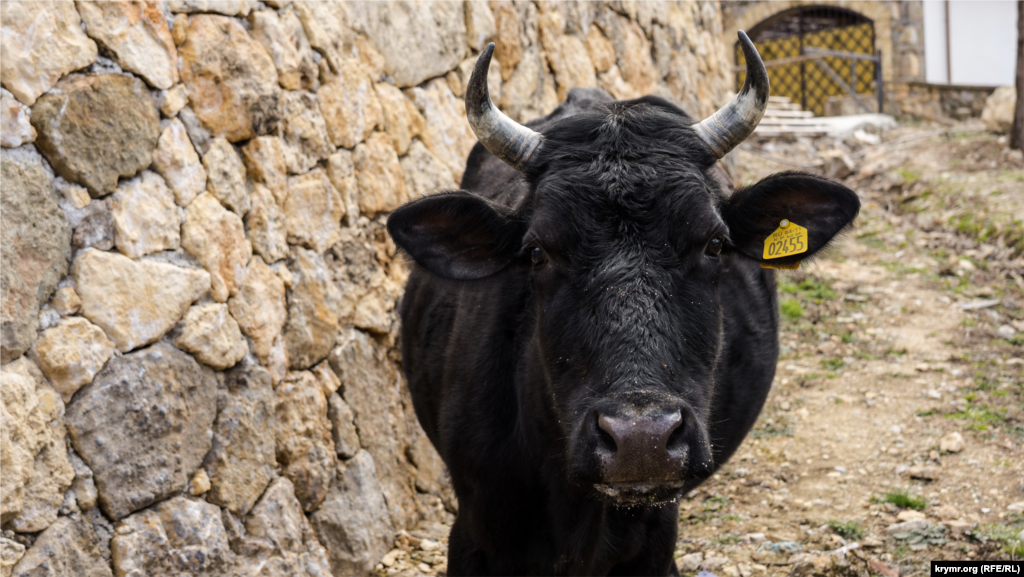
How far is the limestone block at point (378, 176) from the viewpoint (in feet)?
16.1

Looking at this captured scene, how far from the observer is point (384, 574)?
175 inches

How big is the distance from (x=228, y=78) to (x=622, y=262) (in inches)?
88.7

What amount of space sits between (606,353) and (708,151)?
39.1 inches

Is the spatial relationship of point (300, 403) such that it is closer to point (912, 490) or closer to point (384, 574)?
point (384, 574)

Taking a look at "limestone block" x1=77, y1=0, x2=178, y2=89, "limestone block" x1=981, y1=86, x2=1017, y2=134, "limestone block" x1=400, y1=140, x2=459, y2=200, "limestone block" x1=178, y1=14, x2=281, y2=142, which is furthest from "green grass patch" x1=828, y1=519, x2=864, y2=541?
"limestone block" x1=981, y1=86, x2=1017, y2=134

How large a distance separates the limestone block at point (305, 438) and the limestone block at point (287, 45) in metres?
1.51

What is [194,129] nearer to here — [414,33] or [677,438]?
[414,33]

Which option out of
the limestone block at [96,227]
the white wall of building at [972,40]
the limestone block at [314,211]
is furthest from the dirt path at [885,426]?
the white wall of building at [972,40]

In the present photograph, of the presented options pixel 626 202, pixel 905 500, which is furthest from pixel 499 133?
pixel 905 500

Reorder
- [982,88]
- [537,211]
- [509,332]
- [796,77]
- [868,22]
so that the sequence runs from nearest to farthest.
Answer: [537,211] < [509,332] < [982,88] < [868,22] < [796,77]

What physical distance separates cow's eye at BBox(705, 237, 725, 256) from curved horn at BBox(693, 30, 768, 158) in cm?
40

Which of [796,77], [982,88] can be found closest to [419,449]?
[982,88]

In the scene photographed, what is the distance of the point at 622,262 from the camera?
2678 millimetres

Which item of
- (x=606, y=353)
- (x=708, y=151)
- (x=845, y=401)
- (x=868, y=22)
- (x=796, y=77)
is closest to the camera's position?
(x=606, y=353)
